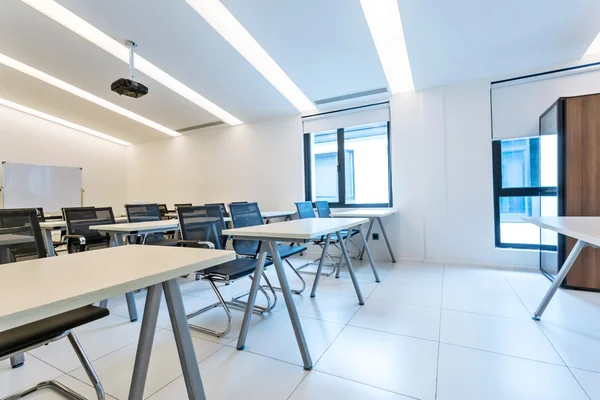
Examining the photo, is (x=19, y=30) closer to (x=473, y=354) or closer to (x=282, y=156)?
(x=282, y=156)

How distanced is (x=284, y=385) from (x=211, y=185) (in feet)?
16.6

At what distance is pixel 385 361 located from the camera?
1635 mm

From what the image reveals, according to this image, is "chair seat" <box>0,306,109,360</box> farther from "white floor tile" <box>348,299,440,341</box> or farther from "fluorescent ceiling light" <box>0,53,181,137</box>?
"fluorescent ceiling light" <box>0,53,181,137</box>

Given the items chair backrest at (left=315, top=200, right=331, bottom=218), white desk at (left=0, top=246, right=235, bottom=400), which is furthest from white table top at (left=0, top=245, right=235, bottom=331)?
chair backrest at (left=315, top=200, right=331, bottom=218)

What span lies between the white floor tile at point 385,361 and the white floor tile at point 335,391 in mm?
42

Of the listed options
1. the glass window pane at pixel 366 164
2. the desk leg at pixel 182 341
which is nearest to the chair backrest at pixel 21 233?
the desk leg at pixel 182 341

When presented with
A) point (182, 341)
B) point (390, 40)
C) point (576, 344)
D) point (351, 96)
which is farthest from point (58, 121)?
point (576, 344)

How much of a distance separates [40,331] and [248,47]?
354 centimetres

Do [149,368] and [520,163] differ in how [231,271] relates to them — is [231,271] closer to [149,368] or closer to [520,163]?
[149,368]

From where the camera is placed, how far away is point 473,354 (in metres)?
1.67

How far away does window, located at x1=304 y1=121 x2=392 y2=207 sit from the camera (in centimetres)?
447

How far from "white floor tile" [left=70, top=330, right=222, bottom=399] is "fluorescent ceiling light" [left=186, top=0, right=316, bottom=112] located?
3.21 meters

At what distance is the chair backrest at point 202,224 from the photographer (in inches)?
90.4

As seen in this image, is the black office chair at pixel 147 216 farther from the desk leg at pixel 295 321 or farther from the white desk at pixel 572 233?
the white desk at pixel 572 233
